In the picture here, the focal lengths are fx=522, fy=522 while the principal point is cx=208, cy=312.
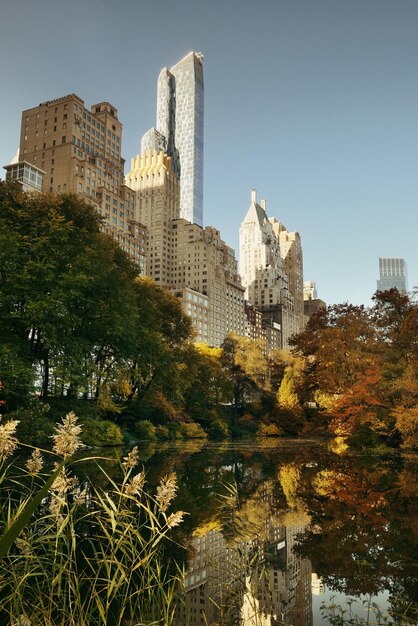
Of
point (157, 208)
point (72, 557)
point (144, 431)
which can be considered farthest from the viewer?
point (157, 208)

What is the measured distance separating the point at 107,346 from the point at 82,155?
94.6 m

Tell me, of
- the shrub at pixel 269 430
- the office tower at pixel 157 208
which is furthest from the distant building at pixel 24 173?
the office tower at pixel 157 208

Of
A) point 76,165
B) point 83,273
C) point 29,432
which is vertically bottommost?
point 29,432

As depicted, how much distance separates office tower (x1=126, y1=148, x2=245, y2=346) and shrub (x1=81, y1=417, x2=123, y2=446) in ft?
391

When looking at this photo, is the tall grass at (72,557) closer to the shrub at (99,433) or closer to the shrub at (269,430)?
the shrub at (99,433)

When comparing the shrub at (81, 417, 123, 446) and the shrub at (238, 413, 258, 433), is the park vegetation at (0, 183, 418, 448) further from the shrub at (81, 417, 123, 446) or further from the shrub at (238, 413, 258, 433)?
the shrub at (238, 413, 258, 433)

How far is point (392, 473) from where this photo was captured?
19.2 meters

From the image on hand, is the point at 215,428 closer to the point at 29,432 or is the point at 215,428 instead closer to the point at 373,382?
the point at 373,382

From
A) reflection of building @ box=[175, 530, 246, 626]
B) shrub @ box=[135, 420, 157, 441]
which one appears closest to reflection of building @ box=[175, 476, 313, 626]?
reflection of building @ box=[175, 530, 246, 626]

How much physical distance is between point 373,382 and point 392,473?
365 inches

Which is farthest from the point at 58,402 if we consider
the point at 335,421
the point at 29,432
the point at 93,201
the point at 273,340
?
the point at 273,340

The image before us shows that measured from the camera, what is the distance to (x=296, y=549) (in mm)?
8492

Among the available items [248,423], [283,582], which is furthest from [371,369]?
[248,423]

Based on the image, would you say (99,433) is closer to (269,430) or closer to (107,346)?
(107,346)
